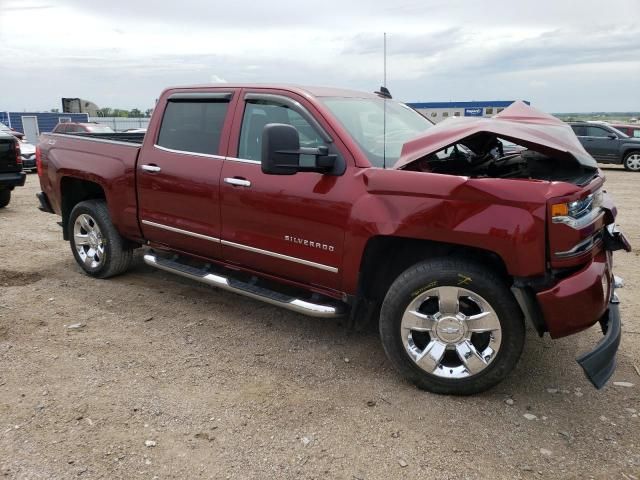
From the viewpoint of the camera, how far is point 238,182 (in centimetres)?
394

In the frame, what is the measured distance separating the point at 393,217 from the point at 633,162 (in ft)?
54.6

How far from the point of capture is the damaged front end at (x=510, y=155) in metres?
3.10

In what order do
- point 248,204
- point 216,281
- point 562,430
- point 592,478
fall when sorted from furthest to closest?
1. point 216,281
2. point 248,204
3. point 562,430
4. point 592,478

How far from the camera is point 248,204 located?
3.90 metres

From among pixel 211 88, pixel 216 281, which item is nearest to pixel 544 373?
pixel 216 281

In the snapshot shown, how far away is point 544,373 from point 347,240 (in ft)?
5.14

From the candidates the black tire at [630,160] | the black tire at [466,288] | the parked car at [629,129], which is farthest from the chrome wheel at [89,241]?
the parked car at [629,129]

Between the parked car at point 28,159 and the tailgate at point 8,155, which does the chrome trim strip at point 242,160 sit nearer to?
the tailgate at point 8,155

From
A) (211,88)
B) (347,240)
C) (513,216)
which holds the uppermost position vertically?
(211,88)

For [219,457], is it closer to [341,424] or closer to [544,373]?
[341,424]

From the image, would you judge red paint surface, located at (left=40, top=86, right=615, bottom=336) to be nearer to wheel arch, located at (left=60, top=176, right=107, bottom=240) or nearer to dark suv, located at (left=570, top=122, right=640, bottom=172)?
wheel arch, located at (left=60, top=176, right=107, bottom=240)

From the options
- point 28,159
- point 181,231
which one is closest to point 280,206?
point 181,231

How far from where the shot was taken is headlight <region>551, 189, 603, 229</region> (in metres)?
2.80

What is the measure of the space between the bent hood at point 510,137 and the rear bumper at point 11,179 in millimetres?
8196
